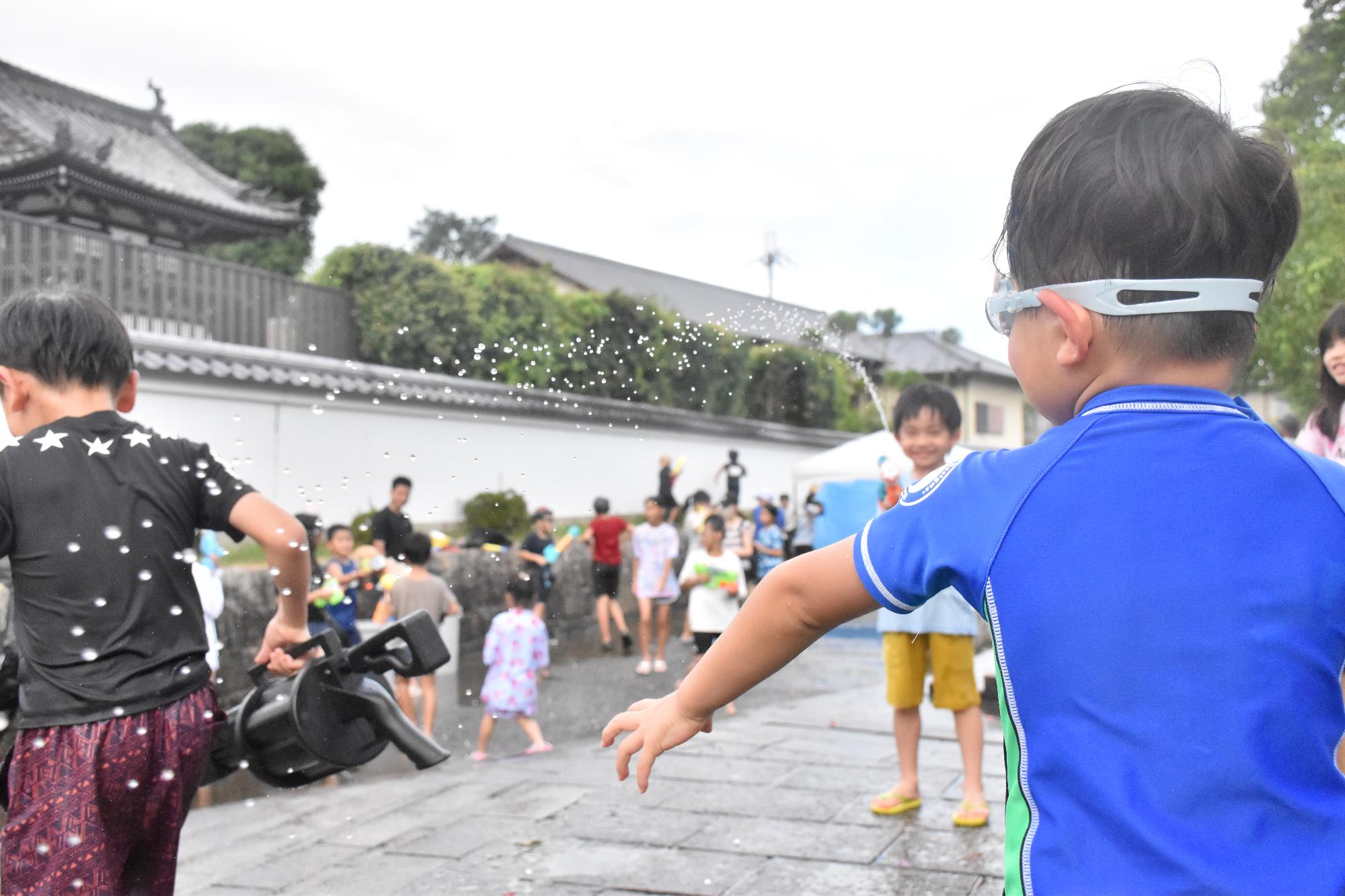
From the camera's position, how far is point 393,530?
6.06 m

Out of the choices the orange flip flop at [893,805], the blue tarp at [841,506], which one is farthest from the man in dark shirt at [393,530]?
the blue tarp at [841,506]

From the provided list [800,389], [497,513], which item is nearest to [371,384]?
[497,513]

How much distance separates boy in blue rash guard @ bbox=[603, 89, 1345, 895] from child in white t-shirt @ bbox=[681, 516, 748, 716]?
4.79 metres

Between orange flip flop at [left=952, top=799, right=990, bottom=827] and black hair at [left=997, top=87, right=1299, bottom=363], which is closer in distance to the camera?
black hair at [left=997, top=87, right=1299, bottom=363]

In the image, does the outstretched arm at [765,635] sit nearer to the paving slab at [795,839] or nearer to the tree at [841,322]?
the paving slab at [795,839]

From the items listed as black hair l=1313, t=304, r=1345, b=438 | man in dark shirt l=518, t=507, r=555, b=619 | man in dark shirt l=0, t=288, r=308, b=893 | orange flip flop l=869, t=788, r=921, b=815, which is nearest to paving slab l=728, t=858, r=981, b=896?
orange flip flop l=869, t=788, r=921, b=815

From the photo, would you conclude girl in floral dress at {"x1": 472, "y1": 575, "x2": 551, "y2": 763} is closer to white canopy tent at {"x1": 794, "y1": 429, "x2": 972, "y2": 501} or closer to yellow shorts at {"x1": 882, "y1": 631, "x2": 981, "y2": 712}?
yellow shorts at {"x1": 882, "y1": 631, "x2": 981, "y2": 712}

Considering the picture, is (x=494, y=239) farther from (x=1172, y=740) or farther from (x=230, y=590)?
(x=1172, y=740)

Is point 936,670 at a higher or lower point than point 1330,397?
lower

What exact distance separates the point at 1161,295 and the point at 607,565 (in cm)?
824

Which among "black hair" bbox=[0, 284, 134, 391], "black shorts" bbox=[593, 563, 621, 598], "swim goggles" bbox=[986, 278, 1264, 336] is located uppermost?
"black hair" bbox=[0, 284, 134, 391]

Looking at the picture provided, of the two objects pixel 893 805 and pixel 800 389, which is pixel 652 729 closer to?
pixel 893 805

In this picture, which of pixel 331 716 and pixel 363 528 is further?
pixel 363 528

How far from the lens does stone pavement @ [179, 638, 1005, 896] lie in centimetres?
317
